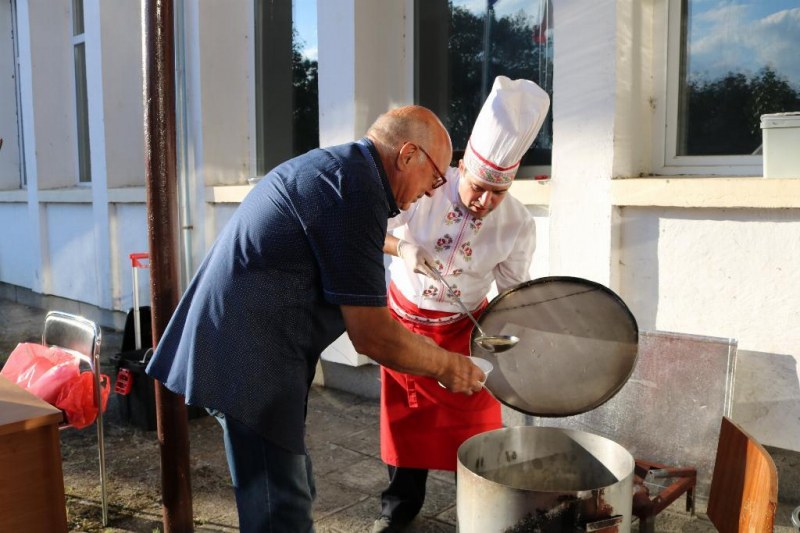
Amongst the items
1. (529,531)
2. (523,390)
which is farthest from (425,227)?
(529,531)

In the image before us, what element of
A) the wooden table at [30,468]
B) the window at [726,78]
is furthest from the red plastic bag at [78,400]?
the window at [726,78]

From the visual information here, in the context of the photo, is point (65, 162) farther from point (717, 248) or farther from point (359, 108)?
point (717, 248)

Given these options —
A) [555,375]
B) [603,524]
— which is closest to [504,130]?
[555,375]

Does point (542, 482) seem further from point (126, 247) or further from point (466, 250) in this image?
point (126, 247)

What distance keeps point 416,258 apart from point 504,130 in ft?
1.71

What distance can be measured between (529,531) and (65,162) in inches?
307

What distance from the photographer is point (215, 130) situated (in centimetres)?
551

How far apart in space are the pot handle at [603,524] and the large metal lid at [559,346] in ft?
1.38

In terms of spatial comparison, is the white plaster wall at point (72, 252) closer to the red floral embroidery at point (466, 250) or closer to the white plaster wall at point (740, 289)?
the red floral embroidery at point (466, 250)

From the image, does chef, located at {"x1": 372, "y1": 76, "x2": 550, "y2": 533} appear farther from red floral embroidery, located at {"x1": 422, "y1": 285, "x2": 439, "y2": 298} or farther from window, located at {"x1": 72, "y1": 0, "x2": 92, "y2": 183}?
window, located at {"x1": 72, "y1": 0, "x2": 92, "y2": 183}

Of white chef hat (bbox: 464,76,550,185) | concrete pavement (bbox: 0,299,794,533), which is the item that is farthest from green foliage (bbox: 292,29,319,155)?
white chef hat (bbox: 464,76,550,185)

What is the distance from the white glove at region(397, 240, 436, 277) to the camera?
95.9 inches

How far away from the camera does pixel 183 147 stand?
552 centimetres

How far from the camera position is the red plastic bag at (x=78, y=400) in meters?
3.00
